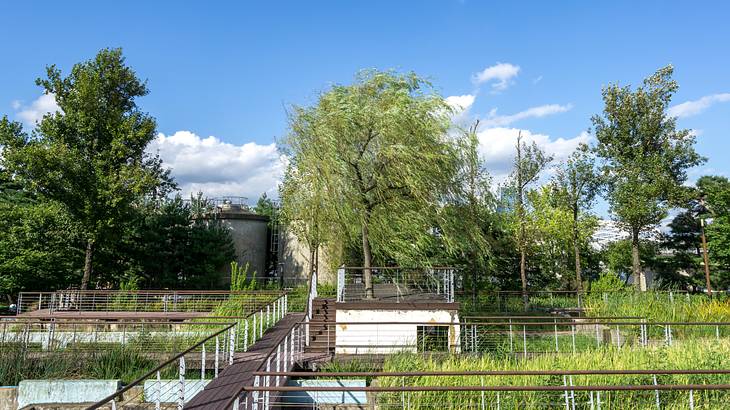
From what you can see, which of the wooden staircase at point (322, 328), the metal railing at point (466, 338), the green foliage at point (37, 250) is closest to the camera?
the metal railing at point (466, 338)

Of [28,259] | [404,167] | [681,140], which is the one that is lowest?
[28,259]

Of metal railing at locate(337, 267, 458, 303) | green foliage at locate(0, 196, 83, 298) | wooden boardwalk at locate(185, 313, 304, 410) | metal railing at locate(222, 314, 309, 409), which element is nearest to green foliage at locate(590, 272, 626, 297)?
metal railing at locate(337, 267, 458, 303)

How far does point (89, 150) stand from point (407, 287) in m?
16.0

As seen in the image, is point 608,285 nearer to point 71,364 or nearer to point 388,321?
point 388,321

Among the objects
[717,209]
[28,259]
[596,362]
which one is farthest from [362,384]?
[717,209]

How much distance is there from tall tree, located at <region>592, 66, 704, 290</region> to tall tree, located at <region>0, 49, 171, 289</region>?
23.7 meters

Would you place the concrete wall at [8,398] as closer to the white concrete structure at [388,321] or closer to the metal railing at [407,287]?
the white concrete structure at [388,321]

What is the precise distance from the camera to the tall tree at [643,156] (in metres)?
24.5

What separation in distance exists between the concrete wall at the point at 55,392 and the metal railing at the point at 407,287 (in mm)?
6087

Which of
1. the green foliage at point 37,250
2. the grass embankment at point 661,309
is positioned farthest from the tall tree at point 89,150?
the grass embankment at point 661,309

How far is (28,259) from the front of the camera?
69.1 feet

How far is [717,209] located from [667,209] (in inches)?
273

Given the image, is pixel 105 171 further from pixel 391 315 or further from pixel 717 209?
pixel 717 209

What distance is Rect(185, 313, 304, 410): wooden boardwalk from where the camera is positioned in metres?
6.73
